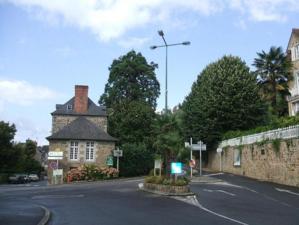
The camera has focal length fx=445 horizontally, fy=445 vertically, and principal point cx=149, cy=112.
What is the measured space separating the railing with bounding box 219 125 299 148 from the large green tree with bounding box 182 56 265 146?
3612 millimetres

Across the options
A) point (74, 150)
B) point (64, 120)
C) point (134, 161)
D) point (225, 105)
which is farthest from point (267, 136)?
point (64, 120)

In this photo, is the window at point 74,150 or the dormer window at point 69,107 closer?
the window at point 74,150

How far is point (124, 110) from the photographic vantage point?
61.8m

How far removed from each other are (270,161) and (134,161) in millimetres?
21685

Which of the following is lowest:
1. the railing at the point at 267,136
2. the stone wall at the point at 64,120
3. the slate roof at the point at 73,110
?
the railing at the point at 267,136

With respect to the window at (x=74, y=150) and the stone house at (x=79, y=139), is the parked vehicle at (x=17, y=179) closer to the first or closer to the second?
the stone house at (x=79, y=139)

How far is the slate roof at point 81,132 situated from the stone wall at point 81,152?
58cm

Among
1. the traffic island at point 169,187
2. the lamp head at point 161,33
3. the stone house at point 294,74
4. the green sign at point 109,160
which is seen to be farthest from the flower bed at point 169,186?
the green sign at point 109,160

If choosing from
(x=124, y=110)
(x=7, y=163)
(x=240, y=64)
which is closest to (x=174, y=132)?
(x=240, y=64)

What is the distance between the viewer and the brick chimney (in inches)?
2265

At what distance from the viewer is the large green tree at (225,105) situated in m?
46.4

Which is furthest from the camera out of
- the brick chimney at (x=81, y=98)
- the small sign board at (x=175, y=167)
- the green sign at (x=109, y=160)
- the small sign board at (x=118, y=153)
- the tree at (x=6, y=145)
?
the tree at (x=6, y=145)

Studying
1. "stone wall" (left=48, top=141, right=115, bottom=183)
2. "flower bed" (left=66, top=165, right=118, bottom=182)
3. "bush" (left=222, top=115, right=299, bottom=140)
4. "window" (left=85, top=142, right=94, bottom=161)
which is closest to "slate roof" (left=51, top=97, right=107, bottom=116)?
"window" (left=85, top=142, right=94, bottom=161)

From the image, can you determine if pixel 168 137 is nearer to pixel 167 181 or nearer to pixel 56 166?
pixel 167 181
